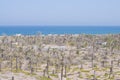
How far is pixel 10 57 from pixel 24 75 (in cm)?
3751

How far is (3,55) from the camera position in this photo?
174 metres

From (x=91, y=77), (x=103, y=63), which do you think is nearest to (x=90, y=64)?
(x=103, y=63)

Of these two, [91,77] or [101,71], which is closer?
[91,77]

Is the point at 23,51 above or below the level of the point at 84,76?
above

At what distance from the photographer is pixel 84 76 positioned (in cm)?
15225

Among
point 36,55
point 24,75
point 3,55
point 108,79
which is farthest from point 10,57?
point 108,79

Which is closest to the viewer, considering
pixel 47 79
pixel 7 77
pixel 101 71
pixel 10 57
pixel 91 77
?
pixel 7 77

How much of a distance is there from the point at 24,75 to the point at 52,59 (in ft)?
111

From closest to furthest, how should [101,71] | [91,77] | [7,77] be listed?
[7,77], [91,77], [101,71]

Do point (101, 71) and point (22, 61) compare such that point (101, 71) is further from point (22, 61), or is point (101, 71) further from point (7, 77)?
point (7, 77)

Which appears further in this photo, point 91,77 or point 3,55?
point 3,55

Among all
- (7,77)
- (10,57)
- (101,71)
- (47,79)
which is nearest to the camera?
(7,77)

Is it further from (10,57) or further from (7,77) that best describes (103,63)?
(7,77)

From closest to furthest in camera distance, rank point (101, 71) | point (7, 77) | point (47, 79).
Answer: point (7, 77) → point (47, 79) → point (101, 71)
